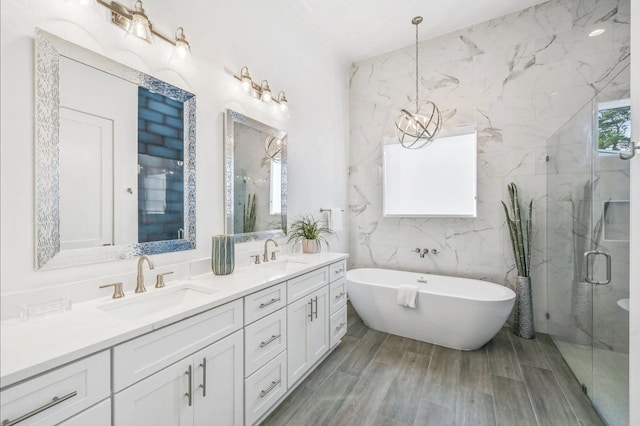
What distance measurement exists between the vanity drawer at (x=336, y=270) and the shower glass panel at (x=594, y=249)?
177 cm

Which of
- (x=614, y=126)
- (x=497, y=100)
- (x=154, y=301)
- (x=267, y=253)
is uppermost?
(x=497, y=100)

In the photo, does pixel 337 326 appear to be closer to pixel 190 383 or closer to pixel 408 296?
pixel 408 296

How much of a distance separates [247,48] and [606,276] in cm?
299

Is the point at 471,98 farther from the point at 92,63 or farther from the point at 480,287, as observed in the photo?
the point at 92,63

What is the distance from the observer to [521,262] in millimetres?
2781

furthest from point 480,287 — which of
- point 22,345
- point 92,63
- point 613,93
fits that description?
point 92,63

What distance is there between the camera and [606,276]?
69.0 inches

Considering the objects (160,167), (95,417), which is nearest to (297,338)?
(95,417)

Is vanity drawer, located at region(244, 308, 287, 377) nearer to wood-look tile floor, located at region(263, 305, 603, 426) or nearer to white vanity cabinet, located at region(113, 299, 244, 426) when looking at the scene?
white vanity cabinet, located at region(113, 299, 244, 426)

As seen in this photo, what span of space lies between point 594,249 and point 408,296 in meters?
1.37

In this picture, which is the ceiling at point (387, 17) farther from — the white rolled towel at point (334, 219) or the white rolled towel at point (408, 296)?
the white rolled towel at point (408, 296)

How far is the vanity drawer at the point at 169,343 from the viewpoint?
0.94 meters

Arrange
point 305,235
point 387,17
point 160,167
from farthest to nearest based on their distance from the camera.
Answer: point 387,17
point 305,235
point 160,167

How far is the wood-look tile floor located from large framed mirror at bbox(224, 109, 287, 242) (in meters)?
1.23
